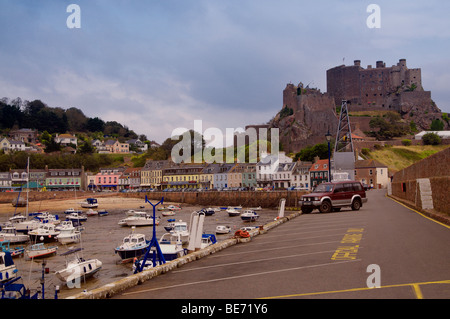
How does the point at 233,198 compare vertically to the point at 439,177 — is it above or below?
below

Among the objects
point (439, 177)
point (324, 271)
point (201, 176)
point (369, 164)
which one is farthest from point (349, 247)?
point (201, 176)

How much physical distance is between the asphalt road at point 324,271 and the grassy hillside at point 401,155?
107m

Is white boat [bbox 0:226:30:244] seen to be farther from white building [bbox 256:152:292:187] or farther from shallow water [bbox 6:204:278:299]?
white building [bbox 256:152:292:187]

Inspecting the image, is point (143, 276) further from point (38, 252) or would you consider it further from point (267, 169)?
point (267, 169)

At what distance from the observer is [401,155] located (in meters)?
125

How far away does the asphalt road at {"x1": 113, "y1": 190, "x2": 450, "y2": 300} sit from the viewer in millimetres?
7660

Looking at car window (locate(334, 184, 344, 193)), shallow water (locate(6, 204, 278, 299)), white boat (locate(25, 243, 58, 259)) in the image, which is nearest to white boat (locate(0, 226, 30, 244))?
shallow water (locate(6, 204, 278, 299))

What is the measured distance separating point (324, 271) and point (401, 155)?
12648cm

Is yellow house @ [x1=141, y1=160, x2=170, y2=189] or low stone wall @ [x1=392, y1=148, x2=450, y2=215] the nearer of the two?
low stone wall @ [x1=392, y1=148, x2=450, y2=215]

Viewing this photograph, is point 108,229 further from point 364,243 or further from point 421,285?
point 421,285

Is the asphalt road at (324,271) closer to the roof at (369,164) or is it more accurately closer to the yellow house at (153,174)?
the roof at (369,164)

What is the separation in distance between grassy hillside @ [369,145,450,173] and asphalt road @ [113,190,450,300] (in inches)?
4218

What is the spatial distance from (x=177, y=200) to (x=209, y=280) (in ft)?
290
